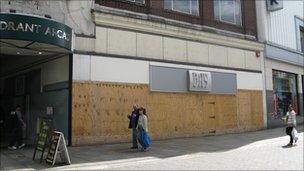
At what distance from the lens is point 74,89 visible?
57.9ft

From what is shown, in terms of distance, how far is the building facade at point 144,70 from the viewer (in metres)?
17.9

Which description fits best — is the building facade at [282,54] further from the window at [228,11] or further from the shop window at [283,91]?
the window at [228,11]

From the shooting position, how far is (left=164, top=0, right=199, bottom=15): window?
22.2 meters

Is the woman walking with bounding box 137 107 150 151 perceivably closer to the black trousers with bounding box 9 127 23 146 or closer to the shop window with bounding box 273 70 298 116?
the black trousers with bounding box 9 127 23 146

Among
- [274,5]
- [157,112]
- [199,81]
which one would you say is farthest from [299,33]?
[157,112]

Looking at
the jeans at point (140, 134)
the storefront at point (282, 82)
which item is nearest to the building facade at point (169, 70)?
the storefront at point (282, 82)

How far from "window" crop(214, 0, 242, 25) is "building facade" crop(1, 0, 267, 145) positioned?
0.06m

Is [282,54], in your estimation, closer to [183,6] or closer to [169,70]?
[183,6]

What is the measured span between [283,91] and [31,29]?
64.3 ft

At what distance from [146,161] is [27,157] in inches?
169

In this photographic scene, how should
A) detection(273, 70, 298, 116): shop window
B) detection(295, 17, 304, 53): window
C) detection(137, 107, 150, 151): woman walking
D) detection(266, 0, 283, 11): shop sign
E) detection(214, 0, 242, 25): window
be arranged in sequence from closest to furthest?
detection(137, 107, 150, 151): woman walking → detection(214, 0, 242, 25): window → detection(266, 0, 283, 11): shop sign → detection(273, 70, 298, 116): shop window → detection(295, 17, 304, 53): window

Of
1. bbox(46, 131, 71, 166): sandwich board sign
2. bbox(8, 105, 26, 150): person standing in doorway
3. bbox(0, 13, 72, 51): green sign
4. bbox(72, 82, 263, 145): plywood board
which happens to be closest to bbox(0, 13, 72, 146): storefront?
bbox(0, 13, 72, 51): green sign

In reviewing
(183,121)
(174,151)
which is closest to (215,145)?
(174,151)

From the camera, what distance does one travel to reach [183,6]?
75.4ft
